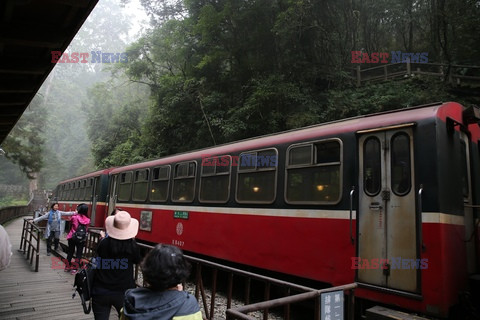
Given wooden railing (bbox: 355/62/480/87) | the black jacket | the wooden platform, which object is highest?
wooden railing (bbox: 355/62/480/87)

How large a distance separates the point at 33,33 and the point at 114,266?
10.6 ft

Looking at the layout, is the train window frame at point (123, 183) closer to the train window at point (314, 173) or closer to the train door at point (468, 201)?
the train window at point (314, 173)

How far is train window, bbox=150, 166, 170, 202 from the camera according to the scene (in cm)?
955

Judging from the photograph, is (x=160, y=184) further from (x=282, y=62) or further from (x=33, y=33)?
(x=282, y=62)

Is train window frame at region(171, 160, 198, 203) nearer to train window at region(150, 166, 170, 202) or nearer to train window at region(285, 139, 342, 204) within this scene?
train window at region(150, 166, 170, 202)

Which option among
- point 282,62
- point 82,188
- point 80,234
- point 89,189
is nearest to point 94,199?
point 89,189

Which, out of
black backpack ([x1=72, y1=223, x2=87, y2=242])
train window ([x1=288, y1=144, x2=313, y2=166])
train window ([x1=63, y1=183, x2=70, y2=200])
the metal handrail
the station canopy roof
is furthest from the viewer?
train window ([x1=63, y1=183, x2=70, y2=200])

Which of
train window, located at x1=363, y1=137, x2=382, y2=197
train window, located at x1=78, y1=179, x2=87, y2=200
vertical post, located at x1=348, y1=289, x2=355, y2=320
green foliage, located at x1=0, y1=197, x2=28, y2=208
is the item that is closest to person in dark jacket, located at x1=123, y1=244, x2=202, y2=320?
vertical post, located at x1=348, y1=289, x2=355, y2=320

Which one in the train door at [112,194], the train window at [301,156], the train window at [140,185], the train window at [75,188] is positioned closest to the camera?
the train window at [301,156]

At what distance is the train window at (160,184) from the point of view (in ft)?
31.3

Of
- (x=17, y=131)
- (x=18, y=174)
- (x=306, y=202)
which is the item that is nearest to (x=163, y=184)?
(x=306, y=202)

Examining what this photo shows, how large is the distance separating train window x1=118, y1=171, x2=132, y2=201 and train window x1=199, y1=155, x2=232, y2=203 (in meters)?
4.82

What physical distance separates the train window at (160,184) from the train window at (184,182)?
0.49m

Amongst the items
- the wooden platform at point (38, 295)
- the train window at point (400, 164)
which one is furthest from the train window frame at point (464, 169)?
the wooden platform at point (38, 295)
